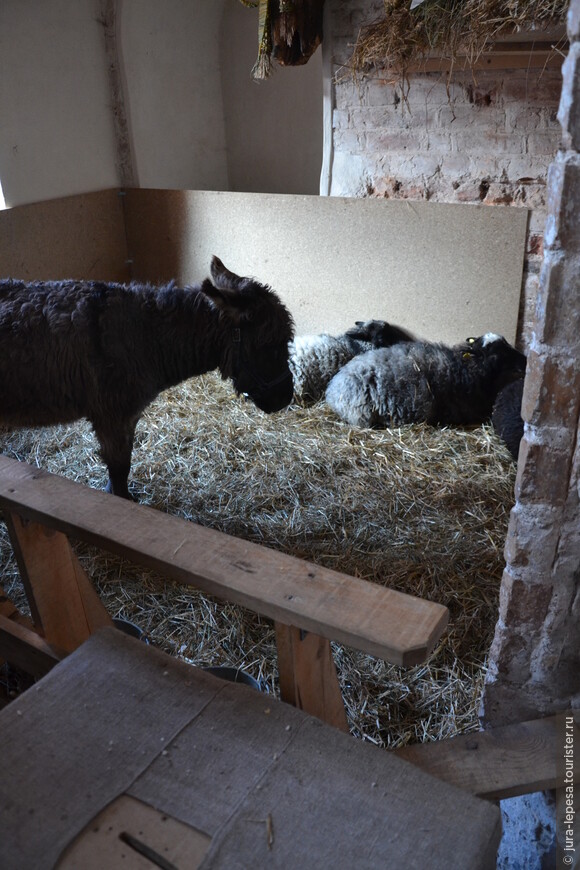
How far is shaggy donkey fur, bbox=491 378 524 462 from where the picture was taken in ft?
14.3

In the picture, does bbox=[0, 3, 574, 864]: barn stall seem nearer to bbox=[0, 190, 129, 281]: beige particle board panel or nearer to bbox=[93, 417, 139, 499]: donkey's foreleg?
bbox=[0, 190, 129, 281]: beige particle board panel

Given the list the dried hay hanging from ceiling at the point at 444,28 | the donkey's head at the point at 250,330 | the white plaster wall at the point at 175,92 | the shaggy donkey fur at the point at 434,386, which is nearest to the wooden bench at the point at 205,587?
the donkey's head at the point at 250,330

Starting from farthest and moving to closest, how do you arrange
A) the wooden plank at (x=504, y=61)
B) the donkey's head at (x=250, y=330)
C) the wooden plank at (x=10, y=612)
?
the wooden plank at (x=504, y=61)
the donkey's head at (x=250, y=330)
the wooden plank at (x=10, y=612)

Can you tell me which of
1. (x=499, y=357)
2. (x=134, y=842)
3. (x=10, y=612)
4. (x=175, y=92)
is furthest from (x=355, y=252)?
(x=134, y=842)

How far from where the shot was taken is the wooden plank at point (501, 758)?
1732mm

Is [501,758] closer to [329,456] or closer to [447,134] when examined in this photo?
[329,456]

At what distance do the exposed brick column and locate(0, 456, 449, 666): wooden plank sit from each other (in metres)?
0.38

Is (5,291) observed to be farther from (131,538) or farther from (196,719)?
(196,719)

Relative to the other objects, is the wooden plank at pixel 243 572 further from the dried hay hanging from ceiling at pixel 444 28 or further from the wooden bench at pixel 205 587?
the dried hay hanging from ceiling at pixel 444 28

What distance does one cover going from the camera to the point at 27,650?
2096 mm

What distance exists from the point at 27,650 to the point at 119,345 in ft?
6.16

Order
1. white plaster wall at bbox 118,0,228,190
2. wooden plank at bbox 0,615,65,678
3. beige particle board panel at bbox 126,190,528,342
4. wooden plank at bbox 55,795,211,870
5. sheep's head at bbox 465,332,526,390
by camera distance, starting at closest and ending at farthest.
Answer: wooden plank at bbox 55,795,211,870, wooden plank at bbox 0,615,65,678, sheep's head at bbox 465,332,526,390, beige particle board panel at bbox 126,190,528,342, white plaster wall at bbox 118,0,228,190

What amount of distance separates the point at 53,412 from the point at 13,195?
113 inches

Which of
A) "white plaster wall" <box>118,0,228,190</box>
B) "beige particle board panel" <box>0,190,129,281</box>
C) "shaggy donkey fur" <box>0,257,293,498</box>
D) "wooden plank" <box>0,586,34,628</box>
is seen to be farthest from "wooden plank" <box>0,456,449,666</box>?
"white plaster wall" <box>118,0,228,190</box>
